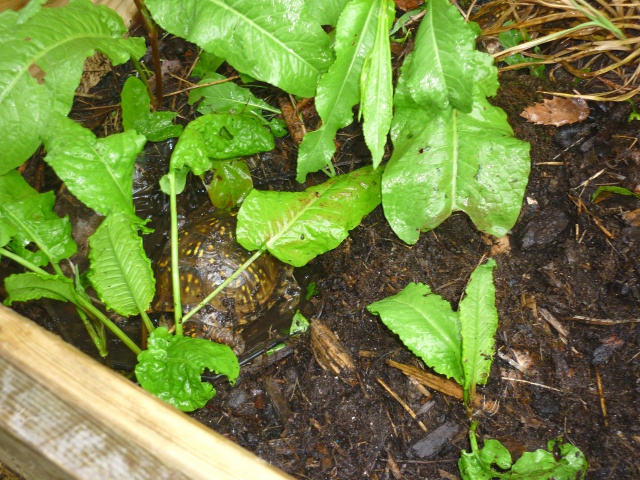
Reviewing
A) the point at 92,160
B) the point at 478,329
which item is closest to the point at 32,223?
the point at 92,160

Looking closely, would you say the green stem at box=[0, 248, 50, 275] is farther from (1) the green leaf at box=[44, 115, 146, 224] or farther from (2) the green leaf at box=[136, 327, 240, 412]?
(2) the green leaf at box=[136, 327, 240, 412]

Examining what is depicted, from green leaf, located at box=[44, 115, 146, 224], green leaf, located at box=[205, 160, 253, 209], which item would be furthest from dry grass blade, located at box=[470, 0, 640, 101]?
green leaf, located at box=[44, 115, 146, 224]

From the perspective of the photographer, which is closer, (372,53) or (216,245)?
(372,53)

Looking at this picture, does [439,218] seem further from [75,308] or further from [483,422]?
[75,308]

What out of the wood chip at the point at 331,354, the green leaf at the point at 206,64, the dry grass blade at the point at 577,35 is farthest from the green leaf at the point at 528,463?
the green leaf at the point at 206,64

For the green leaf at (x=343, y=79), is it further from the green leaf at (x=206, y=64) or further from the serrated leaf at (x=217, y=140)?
the green leaf at (x=206, y=64)

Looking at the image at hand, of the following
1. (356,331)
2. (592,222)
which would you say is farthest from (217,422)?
(592,222)

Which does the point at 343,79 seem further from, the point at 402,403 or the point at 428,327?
the point at 402,403
